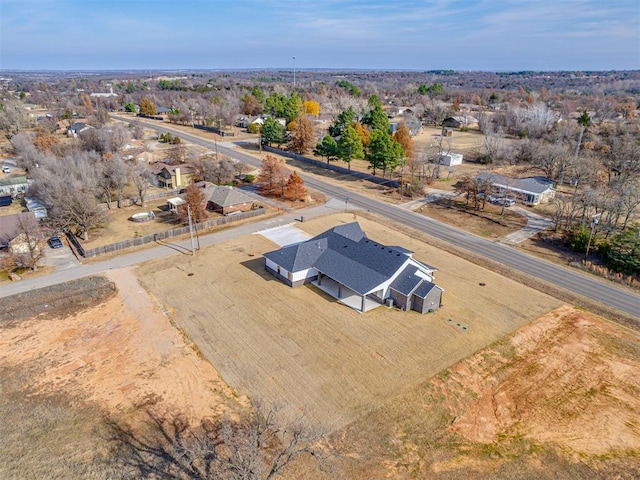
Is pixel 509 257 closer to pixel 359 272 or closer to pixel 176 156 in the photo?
pixel 359 272

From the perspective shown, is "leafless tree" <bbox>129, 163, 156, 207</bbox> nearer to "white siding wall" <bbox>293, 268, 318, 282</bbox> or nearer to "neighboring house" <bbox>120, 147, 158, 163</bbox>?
"neighboring house" <bbox>120, 147, 158, 163</bbox>

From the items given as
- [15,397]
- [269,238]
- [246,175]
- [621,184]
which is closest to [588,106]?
[621,184]

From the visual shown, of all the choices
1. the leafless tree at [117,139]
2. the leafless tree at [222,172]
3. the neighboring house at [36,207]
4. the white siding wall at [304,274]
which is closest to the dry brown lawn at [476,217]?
the white siding wall at [304,274]

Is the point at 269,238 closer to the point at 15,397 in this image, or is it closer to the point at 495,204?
the point at 15,397

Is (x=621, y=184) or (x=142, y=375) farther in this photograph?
(x=621, y=184)

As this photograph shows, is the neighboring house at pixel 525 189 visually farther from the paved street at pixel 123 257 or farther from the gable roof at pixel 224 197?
the gable roof at pixel 224 197

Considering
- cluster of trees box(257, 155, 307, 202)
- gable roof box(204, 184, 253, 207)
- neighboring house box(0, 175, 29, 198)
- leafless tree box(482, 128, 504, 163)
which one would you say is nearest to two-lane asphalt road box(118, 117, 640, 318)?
cluster of trees box(257, 155, 307, 202)
